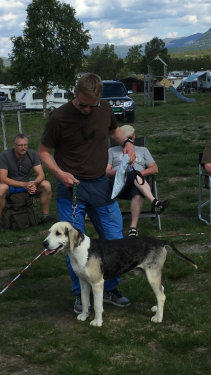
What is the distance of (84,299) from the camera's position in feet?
13.8

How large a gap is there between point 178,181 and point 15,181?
402 cm

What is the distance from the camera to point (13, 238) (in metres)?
7.09

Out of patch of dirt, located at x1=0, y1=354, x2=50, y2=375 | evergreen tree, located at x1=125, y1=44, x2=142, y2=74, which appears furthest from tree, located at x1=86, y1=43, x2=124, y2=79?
patch of dirt, located at x1=0, y1=354, x2=50, y2=375

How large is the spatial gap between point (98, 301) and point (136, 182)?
123 inches

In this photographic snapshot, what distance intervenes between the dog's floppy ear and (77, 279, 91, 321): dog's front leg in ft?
1.35

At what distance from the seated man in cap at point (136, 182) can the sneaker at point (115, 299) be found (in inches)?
81.7

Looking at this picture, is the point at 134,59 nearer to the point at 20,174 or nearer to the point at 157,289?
the point at 20,174

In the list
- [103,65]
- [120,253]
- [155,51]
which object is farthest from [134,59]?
[120,253]

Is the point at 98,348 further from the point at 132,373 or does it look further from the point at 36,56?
the point at 36,56

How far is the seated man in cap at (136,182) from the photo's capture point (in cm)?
674

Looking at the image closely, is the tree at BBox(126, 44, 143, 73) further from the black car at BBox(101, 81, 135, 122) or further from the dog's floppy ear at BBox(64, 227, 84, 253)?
the dog's floppy ear at BBox(64, 227, 84, 253)

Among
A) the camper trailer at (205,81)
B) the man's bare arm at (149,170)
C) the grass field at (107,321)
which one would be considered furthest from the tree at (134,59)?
the grass field at (107,321)

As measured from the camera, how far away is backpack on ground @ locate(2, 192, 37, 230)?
298 inches

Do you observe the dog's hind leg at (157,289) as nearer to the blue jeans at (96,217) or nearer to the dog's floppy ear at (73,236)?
the blue jeans at (96,217)
